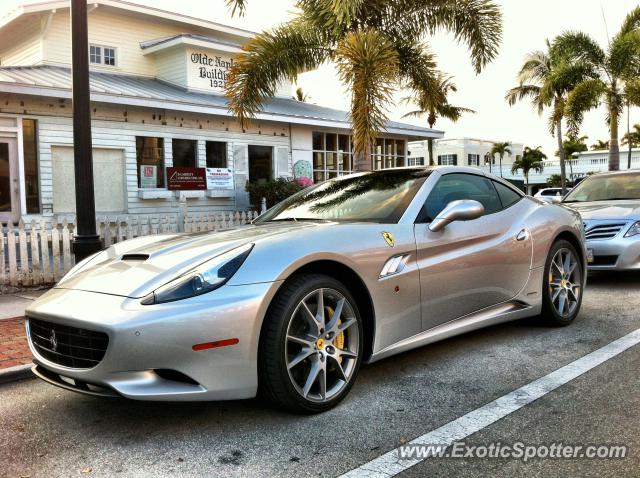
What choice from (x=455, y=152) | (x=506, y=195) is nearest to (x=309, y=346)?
(x=506, y=195)

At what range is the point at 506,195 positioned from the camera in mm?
5082

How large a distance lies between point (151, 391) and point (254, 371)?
0.52 metres

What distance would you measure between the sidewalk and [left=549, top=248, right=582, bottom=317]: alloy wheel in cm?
430

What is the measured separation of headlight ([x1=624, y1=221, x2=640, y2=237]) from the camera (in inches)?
288

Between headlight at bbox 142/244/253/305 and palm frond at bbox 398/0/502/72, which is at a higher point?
palm frond at bbox 398/0/502/72

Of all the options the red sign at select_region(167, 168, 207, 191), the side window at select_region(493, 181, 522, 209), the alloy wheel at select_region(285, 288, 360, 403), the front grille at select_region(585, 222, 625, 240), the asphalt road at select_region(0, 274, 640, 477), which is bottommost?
the asphalt road at select_region(0, 274, 640, 477)

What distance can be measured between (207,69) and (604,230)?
14.2 metres

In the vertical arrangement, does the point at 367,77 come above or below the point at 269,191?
above

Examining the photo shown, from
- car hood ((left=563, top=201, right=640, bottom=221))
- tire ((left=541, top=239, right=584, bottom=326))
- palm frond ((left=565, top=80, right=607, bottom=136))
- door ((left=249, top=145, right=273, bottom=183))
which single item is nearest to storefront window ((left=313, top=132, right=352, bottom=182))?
door ((left=249, top=145, right=273, bottom=183))

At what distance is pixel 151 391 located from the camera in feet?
9.47

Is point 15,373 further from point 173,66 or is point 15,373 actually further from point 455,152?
point 455,152

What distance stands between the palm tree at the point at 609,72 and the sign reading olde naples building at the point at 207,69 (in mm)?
11996

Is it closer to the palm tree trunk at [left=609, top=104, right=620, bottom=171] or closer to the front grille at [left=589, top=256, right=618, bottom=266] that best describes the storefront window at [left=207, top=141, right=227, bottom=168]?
the front grille at [left=589, top=256, right=618, bottom=266]

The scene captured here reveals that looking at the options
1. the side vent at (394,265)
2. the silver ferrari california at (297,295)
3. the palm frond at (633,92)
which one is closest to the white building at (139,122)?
the palm frond at (633,92)
